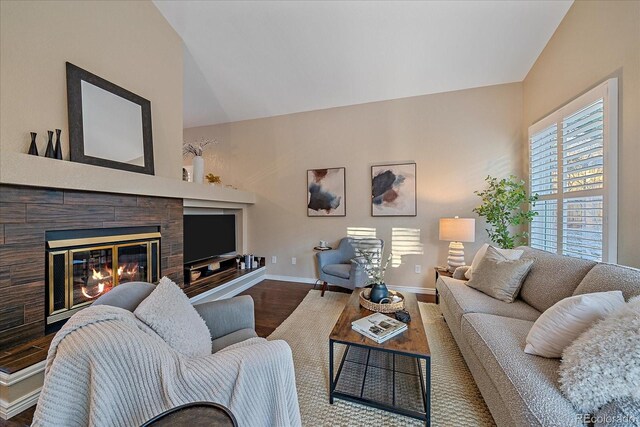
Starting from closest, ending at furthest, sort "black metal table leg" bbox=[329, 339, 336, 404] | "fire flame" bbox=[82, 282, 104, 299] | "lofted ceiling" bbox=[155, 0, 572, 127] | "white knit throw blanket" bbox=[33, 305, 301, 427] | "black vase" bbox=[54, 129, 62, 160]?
1. "white knit throw blanket" bbox=[33, 305, 301, 427]
2. "black metal table leg" bbox=[329, 339, 336, 404]
3. "black vase" bbox=[54, 129, 62, 160]
4. "fire flame" bbox=[82, 282, 104, 299]
5. "lofted ceiling" bbox=[155, 0, 572, 127]

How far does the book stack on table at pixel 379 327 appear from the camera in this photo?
1446 millimetres

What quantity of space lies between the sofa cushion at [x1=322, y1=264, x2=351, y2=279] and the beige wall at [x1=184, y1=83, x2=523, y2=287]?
68cm

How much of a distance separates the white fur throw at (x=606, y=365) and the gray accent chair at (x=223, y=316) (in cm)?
153

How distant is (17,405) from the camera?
4.60ft

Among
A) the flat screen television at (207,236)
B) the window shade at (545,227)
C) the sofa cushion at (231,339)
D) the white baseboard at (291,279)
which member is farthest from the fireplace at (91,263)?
the window shade at (545,227)

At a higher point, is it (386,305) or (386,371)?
(386,305)

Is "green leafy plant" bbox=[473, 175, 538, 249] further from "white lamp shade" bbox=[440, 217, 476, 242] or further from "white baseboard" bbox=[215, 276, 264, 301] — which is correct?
"white baseboard" bbox=[215, 276, 264, 301]

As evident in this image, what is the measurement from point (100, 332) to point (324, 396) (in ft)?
4.37

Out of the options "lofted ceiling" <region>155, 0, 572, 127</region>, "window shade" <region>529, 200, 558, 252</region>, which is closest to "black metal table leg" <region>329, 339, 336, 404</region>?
"window shade" <region>529, 200, 558, 252</region>

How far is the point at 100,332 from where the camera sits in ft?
2.71

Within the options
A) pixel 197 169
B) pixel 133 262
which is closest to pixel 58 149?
pixel 133 262

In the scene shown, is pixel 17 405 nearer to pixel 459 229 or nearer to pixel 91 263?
pixel 91 263

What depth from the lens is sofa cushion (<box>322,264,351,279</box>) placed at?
3154mm

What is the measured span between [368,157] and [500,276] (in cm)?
234
